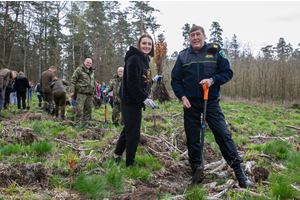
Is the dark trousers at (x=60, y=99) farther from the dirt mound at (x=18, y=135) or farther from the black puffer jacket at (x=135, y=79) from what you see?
the black puffer jacket at (x=135, y=79)

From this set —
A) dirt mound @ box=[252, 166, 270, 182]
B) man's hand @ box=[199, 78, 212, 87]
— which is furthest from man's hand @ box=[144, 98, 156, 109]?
dirt mound @ box=[252, 166, 270, 182]

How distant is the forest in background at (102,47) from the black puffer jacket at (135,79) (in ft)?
33.8

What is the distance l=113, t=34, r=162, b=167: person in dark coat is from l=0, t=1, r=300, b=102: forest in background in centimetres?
1024

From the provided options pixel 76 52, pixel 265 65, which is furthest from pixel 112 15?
pixel 265 65

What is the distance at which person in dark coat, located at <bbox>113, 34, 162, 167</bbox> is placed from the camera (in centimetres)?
284

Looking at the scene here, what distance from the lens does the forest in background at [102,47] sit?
17.5 meters

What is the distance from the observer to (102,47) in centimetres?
2961

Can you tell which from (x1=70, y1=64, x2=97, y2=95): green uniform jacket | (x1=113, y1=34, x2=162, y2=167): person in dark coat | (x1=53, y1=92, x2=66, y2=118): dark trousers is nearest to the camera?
(x1=113, y1=34, x2=162, y2=167): person in dark coat

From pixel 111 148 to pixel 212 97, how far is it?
7.54 feet

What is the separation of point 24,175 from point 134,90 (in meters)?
1.77

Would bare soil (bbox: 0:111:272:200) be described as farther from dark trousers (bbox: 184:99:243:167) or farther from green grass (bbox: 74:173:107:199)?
dark trousers (bbox: 184:99:243:167)

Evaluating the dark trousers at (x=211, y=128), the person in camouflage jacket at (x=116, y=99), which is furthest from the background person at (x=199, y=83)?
the person in camouflage jacket at (x=116, y=99)

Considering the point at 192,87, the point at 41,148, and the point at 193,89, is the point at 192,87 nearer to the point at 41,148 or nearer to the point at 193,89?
the point at 193,89

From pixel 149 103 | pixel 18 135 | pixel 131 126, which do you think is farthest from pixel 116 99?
pixel 149 103
